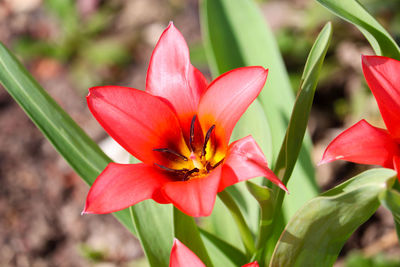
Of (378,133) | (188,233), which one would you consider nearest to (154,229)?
(188,233)

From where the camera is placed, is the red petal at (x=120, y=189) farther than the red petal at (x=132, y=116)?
No

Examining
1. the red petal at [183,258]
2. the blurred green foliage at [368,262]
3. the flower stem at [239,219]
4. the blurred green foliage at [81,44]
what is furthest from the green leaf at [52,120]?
the blurred green foliage at [81,44]

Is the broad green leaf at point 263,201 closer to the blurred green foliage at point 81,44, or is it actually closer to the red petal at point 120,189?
the red petal at point 120,189

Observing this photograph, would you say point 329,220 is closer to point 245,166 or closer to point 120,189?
point 245,166

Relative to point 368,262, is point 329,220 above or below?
above

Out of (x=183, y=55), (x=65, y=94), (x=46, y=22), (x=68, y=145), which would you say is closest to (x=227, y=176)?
(x=183, y=55)

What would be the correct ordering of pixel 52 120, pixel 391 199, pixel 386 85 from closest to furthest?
pixel 391 199
pixel 386 85
pixel 52 120
